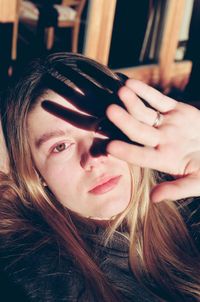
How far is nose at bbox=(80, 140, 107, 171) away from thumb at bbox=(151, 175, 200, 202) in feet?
1.08

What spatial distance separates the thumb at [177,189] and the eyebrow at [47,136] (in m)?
A: 0.49

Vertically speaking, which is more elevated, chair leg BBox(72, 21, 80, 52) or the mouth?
the mouth

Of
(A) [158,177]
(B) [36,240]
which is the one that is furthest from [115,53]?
(B) [36,240]

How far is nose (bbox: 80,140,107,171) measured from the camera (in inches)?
57.7

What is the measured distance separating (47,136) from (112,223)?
448 mm

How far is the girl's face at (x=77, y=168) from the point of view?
149 cm

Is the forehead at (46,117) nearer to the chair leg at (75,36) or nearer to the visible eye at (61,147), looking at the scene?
the visible eye at (61,147)

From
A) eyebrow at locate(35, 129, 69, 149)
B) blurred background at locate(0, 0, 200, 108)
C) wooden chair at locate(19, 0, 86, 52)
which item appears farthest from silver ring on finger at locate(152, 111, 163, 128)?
wooden chair at locate(19, 0, 86, 52)

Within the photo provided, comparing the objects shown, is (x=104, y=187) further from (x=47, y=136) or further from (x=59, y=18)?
(x=59, y=18)

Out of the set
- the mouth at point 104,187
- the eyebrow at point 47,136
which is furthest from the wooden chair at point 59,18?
the mouth at point 104,187

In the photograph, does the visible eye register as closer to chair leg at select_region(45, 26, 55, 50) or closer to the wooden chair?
the wooden chair

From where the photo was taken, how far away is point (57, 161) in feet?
5.11

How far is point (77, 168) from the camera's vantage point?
59.6 inches

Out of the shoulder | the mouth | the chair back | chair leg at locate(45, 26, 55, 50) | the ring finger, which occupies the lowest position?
the shoulder
